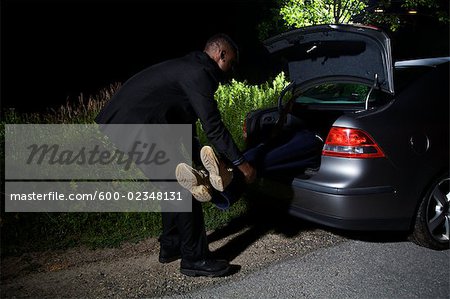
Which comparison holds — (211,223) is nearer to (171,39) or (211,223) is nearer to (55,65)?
(55,65)

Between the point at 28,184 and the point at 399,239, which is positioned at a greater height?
the point at 28,184

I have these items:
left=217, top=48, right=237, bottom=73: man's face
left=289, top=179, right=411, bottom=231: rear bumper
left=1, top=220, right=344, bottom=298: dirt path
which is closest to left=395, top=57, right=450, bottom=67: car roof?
left=289, top=179, right=411, bottom=231: rear bumper

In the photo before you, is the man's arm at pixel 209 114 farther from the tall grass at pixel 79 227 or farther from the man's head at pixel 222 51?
the tall grass at pixel 79 227

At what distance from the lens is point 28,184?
4.61 meters

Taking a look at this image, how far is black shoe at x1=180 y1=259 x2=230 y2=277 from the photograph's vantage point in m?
3.82

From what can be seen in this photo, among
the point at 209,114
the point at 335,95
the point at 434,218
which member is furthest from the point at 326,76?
the point at 209,114

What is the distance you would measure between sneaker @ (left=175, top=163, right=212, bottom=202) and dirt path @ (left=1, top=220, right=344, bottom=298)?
66cm

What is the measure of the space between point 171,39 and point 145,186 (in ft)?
35.0

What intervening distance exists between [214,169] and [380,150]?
4.37 ft

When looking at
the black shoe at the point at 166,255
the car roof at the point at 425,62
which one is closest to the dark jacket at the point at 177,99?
the black shoe at the point at 166,255

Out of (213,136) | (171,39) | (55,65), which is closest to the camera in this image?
(213,136)

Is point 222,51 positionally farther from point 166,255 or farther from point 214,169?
point 166,255

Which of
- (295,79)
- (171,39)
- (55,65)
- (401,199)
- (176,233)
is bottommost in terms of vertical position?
(176,233)

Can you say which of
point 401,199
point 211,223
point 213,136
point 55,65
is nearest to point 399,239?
point 401,199
